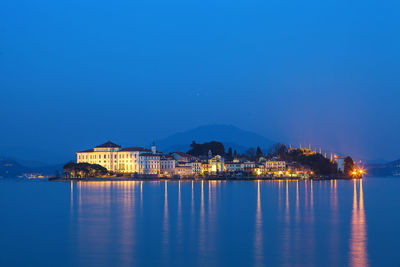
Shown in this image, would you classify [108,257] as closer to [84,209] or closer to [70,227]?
[70,227]

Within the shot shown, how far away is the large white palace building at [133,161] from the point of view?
82375 mm

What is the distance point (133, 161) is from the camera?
271ft

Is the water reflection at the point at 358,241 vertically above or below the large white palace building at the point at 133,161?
below

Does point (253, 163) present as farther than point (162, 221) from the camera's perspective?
Yes

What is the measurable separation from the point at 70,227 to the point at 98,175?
5972cm

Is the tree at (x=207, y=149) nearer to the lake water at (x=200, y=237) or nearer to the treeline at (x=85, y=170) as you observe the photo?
the treeline at (x=85, y=170)

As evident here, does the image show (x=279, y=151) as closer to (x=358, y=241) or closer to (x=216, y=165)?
(x=216, y=165)

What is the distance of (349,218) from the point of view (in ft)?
71.8

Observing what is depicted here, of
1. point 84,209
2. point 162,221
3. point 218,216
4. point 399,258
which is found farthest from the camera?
point 84,209

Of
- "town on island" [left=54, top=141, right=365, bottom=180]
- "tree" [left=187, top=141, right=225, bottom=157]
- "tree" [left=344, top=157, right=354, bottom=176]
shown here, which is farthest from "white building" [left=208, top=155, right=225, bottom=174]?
"tree" [left=344, top=157, right=354, bottom=176]

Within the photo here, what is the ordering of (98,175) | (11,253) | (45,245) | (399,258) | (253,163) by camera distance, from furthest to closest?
(253,163) < (98,175) < (45,245) < (11,253) < (399,258)

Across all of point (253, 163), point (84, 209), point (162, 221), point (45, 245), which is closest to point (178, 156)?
point (253, 163)

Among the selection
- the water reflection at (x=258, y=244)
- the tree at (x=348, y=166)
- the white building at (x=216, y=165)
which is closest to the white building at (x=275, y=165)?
the white building at (x=216, y=165)

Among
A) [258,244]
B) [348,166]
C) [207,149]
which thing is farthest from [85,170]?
[258,244]
